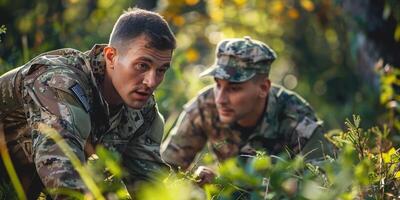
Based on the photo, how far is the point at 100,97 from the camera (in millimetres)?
3875

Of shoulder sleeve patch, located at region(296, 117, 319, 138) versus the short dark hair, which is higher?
the short dark hair

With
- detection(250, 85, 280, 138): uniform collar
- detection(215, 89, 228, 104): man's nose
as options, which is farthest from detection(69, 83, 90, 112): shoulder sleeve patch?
detection(250, 85, 280, 138): uniform collar

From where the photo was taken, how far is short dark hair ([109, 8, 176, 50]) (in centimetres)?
395

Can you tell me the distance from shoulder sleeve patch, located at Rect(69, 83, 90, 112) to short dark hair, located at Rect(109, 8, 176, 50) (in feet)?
1.60

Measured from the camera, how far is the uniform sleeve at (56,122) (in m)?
3.07

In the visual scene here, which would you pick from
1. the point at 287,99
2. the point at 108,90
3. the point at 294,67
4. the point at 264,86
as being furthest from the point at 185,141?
the point at 294,67

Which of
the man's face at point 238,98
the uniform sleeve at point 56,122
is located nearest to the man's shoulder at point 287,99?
the man's face at point 238,98

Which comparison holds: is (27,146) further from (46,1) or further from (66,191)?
(46,1)

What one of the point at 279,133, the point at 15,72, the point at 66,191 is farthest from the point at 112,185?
the point at 279,133

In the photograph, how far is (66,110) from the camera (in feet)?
11.1

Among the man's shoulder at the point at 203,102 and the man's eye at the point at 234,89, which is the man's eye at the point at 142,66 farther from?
the man's shoulder at the point at 203,102

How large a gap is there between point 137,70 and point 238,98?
194cm

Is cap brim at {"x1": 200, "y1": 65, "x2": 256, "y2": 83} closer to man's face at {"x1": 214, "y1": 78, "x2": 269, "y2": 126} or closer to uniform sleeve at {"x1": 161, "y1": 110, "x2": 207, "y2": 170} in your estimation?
man's face at {"x1": 214, "y1": 78, "x2": 269, "y2": 126}

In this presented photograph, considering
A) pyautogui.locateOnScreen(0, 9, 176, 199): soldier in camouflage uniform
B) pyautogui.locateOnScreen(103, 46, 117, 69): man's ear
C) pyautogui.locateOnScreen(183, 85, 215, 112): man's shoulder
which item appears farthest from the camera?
pyautogui.locateOnScreen(183, 85, 215, 112): man's shoulder
